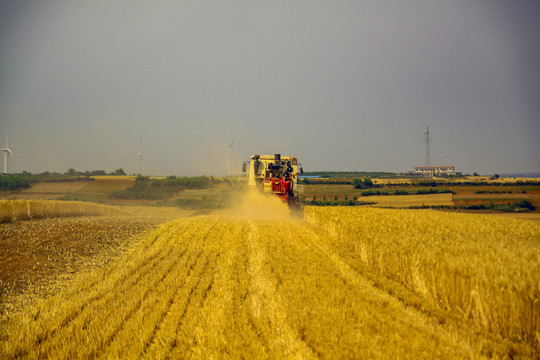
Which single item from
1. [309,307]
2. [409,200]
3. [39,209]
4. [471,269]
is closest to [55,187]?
[39,209]

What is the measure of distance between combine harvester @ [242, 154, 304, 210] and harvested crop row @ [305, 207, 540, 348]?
11101 mm

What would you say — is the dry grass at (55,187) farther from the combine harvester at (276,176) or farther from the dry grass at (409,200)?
the dry grass at (409,200)

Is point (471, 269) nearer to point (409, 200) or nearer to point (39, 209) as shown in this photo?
point (39, 209)

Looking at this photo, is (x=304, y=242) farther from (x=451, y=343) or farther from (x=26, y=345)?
(x=26, y=345)

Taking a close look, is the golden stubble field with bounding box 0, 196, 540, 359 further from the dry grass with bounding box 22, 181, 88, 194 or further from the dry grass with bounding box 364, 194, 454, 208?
the dry grass with bounding box 22, 181, 88, 194

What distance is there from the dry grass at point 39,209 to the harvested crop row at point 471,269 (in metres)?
14.5

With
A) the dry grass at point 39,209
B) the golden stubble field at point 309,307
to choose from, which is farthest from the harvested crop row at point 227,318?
the dry grass at point 39,209

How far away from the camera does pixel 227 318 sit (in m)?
5.03

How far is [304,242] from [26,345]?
8.22m

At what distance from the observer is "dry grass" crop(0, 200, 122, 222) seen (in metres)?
14.4

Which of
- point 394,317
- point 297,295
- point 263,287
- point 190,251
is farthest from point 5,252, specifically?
point 394,317

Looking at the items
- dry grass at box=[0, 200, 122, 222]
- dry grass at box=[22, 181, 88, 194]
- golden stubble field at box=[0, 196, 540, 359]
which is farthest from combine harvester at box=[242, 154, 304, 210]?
dry grass at box=[22, 181, 88, 194]

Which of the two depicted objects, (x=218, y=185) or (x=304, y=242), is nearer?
(x=304, y=242)

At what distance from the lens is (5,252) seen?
9.41 metres
